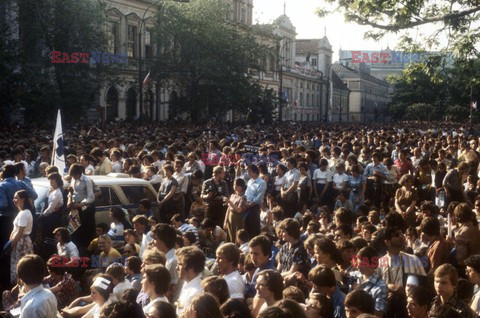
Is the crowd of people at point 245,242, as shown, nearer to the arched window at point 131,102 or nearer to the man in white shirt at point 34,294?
the man in white shirt at point 34,294

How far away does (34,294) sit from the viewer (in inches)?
229

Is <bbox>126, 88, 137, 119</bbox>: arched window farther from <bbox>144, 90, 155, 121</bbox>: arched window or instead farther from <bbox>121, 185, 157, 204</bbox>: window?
<bbox>121, 185, 157, 204</bbox>: window

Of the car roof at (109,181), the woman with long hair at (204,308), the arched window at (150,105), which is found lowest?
the woman with long hair at (204,308)

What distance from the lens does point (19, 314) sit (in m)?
5.98

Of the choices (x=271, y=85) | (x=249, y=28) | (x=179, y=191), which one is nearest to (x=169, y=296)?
(x=179, y=191)

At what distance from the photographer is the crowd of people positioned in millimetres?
5445

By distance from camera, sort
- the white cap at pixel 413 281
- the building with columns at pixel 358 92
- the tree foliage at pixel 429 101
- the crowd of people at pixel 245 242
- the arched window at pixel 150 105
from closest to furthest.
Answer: the crowd of people at pixel 245 242 → the white cap at pixel 413 281 → the arched window at pixel 150 105 → the tree foliage at pixel 429 101 → the building with columns at pixel 358 92

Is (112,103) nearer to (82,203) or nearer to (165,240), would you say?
(82,203)

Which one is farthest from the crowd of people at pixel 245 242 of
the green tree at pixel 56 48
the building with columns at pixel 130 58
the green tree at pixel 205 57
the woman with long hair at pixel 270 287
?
the building with columns at pixel 130 58

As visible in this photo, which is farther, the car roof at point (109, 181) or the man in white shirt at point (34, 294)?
the car roof at point (109, 181)

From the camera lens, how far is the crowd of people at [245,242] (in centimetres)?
545

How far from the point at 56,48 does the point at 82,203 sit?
21352 mm

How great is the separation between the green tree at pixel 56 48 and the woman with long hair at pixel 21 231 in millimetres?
20078

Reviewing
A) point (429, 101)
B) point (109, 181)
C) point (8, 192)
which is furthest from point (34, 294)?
point (429, 101)
